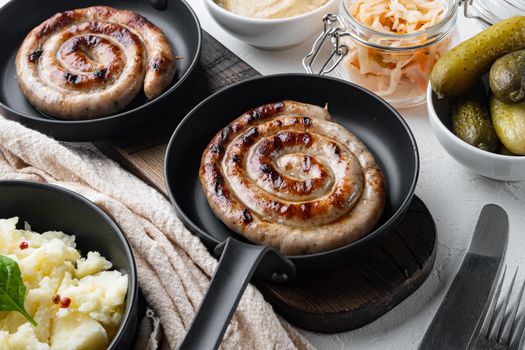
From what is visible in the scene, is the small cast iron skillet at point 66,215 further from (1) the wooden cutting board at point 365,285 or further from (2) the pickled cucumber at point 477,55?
(2) the pickled cucumber at point 477,55

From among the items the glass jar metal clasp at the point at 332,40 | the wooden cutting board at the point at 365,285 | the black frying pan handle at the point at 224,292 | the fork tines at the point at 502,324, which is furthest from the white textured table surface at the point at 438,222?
the black frying pan handle at the point at 224,292

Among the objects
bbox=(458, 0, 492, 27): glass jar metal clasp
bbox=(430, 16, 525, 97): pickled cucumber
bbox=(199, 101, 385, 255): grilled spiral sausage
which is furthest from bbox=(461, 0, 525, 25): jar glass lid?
bbox=(199, 101, 385, 255): grilled spiral sausage

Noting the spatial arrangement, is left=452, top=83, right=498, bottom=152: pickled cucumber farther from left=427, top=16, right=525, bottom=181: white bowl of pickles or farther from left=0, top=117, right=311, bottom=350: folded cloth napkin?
left=0, top=117, right=311, bottom=350: folded cloth napkin

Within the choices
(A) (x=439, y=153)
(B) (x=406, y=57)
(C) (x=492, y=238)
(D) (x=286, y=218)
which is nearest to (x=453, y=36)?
(B) (x=406, y=57)

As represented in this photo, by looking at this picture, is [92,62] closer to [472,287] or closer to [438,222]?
[438,222]

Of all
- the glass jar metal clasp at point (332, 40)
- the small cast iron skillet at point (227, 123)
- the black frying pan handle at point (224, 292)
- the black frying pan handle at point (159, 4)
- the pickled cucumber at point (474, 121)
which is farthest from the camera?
the black frying pan handle at point (159, 4)

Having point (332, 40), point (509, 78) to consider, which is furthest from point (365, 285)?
point (332, 40)
